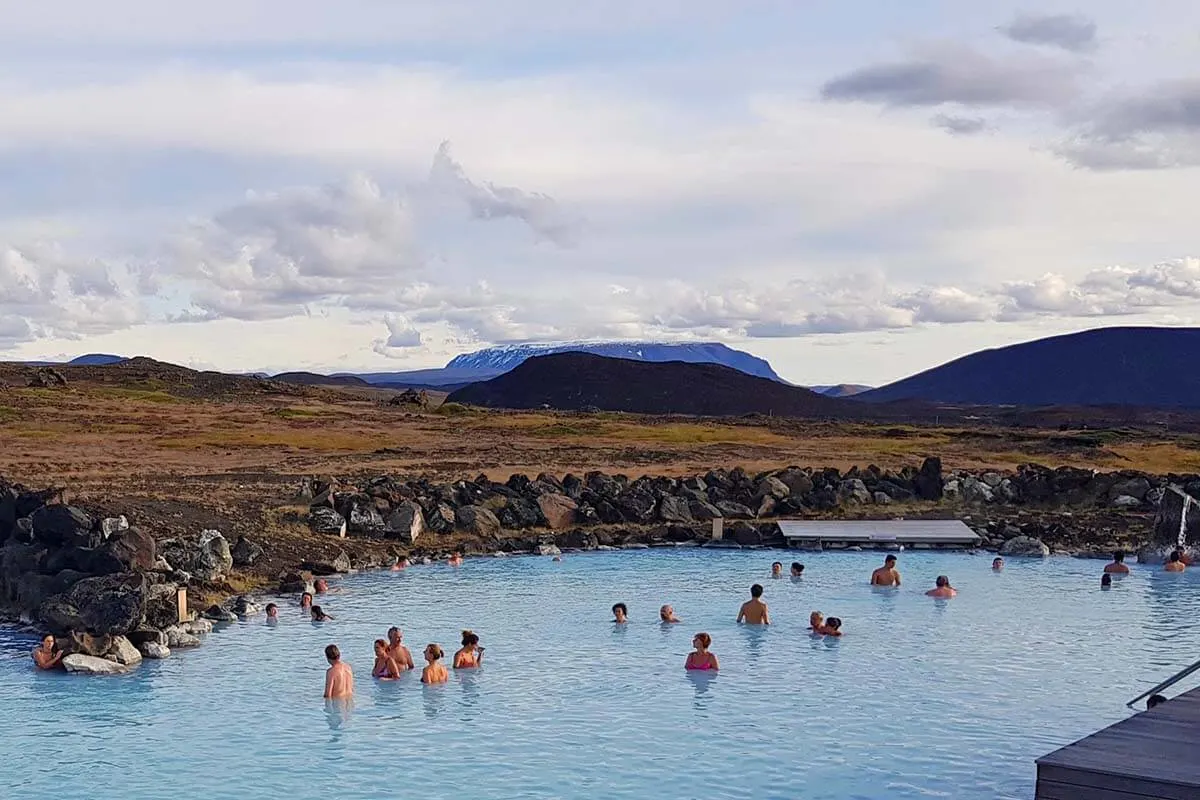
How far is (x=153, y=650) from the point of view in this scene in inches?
671

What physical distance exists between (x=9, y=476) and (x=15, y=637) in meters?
18.3

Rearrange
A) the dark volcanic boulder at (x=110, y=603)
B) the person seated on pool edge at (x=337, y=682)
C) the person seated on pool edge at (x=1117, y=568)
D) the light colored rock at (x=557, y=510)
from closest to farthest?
1. the person seated on pool edge at (x=337, y=682)
2. the dark volcanic boulder at (x=110, y=603)
3. the person seated on pool edge at (x=1117, y=568)
4. the light colored rock at (x=557, y=510)

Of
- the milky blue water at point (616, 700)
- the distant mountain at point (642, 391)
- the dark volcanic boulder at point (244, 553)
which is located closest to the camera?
the milky blue water at point (616, 700)

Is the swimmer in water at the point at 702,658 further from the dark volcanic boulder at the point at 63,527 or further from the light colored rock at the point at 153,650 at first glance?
the dark volcanic boulder at the point at 63,527

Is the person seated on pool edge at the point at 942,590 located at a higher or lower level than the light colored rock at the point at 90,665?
higher

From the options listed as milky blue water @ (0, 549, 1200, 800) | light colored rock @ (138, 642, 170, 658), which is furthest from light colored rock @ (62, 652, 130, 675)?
light colored rock @ (138, 642, 170, 658)

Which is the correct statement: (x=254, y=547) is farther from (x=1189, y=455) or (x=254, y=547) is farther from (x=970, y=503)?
(x=1189, y=455)

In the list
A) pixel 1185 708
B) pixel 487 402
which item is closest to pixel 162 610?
pixel 1185 708

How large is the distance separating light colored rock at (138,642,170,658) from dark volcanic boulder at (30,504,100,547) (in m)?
3.50

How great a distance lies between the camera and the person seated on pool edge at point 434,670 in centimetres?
1631

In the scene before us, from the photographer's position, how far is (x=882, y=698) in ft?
51.4

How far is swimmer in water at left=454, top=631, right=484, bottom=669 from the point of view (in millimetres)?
17016

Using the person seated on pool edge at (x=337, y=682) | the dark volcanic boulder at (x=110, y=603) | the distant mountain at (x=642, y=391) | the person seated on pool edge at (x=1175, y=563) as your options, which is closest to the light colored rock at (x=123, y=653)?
the dark volcanic boulder at (x=110, y=603)

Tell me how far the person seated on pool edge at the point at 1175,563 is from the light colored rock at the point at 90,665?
19668 millimetres
